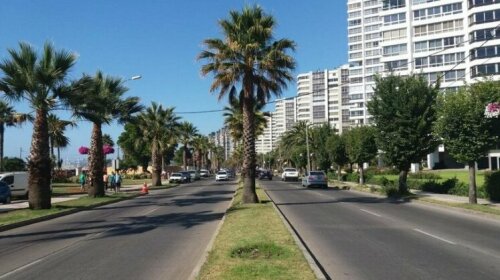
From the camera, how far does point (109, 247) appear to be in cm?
1355

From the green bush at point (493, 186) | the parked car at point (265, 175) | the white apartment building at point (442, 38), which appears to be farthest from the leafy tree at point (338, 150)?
the green bush at point (493, 186)

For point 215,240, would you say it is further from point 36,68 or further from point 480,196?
point 480,196

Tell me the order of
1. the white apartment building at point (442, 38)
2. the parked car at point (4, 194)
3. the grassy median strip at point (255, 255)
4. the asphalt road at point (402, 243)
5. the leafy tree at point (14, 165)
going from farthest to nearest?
the white apartment building at point (442, 38) → the leafy tree at point (14, 165) → the parked car at point (4, 194) → the asphalt road at point (402, 243) → the grassy median strip at point (255, 255)

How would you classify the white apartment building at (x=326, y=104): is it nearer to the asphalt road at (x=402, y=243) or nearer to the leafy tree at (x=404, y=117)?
the leafy tree at (x=404, y=117)

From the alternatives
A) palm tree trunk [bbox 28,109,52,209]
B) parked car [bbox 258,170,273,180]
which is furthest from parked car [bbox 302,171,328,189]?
parked car [bbox 258,170,273,180]

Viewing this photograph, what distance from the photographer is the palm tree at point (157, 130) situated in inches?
2210

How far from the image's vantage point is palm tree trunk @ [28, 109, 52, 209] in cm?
2488

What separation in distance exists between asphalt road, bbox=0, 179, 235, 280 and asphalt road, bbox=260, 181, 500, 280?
2.85m

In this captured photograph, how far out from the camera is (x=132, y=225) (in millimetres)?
19016

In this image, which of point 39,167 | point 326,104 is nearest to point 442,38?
point 39,167

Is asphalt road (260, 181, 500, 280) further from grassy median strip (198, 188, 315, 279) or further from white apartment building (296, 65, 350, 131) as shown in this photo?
white apartment building (296, 65, 350, 131)

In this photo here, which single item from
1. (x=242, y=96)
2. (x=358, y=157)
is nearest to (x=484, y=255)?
(x=242, y=96)

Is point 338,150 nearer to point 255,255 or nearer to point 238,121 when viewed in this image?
point 238,121

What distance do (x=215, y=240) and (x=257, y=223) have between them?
3.47 metres
